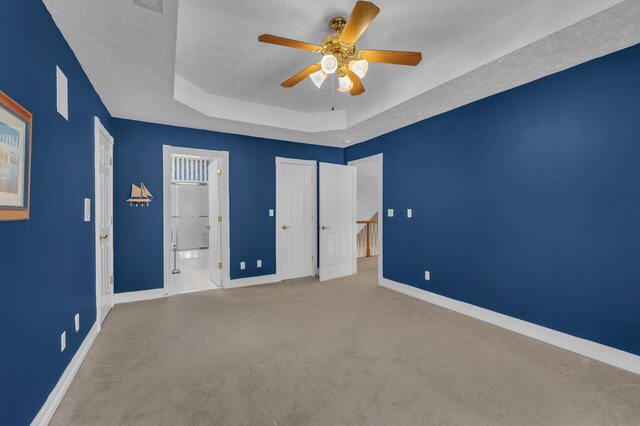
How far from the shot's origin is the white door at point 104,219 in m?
3.09

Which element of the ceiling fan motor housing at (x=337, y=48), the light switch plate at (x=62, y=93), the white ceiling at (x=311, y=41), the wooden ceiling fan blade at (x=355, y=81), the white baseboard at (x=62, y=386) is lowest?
the white baseboard at (x=62, y=386)

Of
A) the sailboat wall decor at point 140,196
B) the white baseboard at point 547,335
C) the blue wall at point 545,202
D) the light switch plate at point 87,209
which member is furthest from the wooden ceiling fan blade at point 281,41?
the white baseboard at point 547,335

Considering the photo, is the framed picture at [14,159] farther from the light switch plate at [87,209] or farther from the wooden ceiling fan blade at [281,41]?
the wooden ceiling fan blade at [281,41]

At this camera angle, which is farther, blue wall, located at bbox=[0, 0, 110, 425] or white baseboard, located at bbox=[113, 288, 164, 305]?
white baseboard, located at bbox=[113, 288, 164, 305]

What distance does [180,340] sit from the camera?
9.43ft

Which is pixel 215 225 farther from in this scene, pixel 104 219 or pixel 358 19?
pixel 358 19

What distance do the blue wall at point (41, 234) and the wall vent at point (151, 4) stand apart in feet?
1.79

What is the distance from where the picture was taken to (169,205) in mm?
4297

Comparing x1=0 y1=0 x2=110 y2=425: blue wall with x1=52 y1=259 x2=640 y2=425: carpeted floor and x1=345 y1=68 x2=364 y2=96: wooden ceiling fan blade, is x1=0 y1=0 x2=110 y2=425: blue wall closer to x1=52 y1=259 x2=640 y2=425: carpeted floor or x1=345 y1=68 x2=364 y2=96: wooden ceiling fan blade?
x1=52 y1=259 x2=640 y2=425: carpeted floor

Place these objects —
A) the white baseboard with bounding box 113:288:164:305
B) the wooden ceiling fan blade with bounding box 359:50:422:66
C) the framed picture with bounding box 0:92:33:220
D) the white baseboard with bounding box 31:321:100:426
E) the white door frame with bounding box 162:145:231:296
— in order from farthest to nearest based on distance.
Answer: the white door frame with bounding box 162:145:231:296 < the white baseboard with bounding box 113:288:164:305 < the wooden ceiling fan blade with bounding box 359:50:422:66 < the white baseboard with bounding box 31:321:100:426 < the framed picture with bounding box 0:92:33:220

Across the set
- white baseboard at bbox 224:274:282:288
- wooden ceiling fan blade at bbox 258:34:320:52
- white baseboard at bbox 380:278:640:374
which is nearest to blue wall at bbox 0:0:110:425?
wooden ceiling fan blade at bbox 258:34:320:52

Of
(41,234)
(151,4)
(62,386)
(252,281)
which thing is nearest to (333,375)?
(62,386)

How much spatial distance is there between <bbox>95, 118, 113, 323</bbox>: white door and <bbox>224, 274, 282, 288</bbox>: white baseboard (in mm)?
1603

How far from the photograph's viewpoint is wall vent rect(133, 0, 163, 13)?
5.89 ft
